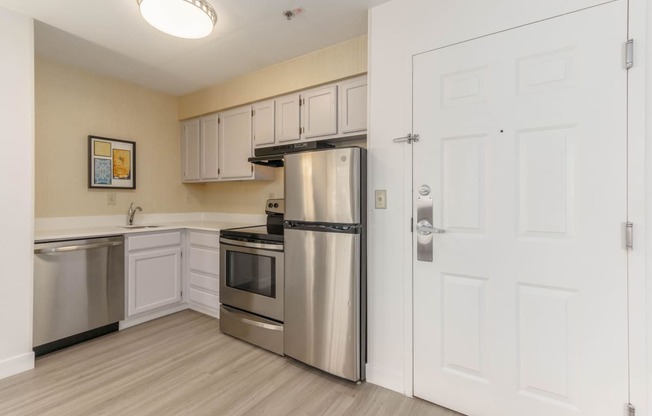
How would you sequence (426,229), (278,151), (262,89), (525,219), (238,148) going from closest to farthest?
(525,219), (426,229), (278,151), (262,89), (238,148)

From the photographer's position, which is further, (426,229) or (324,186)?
(324,186)

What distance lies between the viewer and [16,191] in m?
2.08

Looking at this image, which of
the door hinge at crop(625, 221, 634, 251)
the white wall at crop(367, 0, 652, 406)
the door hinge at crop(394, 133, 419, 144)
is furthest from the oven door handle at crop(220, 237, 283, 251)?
the door hinge at crop(625, 221, 634, 251)

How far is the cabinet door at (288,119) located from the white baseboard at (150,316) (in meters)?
2.07

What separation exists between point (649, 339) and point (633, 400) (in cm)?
28

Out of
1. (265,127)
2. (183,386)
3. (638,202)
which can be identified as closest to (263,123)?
(265,127)

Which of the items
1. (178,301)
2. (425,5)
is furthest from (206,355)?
(425,5)

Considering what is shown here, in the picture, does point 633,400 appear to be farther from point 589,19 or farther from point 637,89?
point 589,19

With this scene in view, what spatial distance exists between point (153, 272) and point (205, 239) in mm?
568

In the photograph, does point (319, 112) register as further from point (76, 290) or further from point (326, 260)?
point (76, 290)

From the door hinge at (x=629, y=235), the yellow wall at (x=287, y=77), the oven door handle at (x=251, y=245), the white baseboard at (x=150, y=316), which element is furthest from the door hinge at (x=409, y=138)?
the white baseboard at (x=150, y=316)

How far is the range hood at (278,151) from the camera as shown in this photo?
7.79ft

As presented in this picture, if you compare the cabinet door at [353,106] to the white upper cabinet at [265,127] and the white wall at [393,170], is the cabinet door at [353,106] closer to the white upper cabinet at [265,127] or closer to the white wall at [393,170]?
the white upper cabinet at [265,127]

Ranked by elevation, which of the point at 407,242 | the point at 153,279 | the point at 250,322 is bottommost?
the point at 250,322
